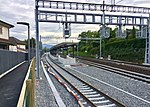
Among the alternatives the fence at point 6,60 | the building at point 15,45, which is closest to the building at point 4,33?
the building at point 15,45

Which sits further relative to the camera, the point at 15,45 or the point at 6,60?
the point at 15,45

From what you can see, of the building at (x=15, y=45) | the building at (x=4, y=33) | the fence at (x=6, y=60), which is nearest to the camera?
the fence at (x=6, y=60)

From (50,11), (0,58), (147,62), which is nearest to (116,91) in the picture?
(0,58)

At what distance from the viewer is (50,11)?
25.2 meters

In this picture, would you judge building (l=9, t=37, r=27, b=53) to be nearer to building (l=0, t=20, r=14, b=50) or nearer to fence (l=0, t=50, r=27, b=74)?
building (l=0, t=20, r=14, b=50)

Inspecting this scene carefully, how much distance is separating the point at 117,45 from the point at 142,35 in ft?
75.4

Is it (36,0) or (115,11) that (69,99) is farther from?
(115,11)

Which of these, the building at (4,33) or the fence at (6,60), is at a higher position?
the building at (4,33)

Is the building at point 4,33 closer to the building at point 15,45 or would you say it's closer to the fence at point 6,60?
the building at point 15,45

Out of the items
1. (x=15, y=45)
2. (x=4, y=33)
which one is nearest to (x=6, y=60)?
(x=4, y=33)

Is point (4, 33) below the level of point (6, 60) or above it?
above

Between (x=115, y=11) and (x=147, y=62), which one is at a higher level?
(x=115, y=11)

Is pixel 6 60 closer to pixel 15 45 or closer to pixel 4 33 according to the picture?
pixel 4 33

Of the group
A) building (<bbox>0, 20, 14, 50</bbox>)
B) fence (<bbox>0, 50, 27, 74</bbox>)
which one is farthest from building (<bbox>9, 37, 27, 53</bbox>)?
fence (<bbox>0, 50, 27, 74</bbox>)
